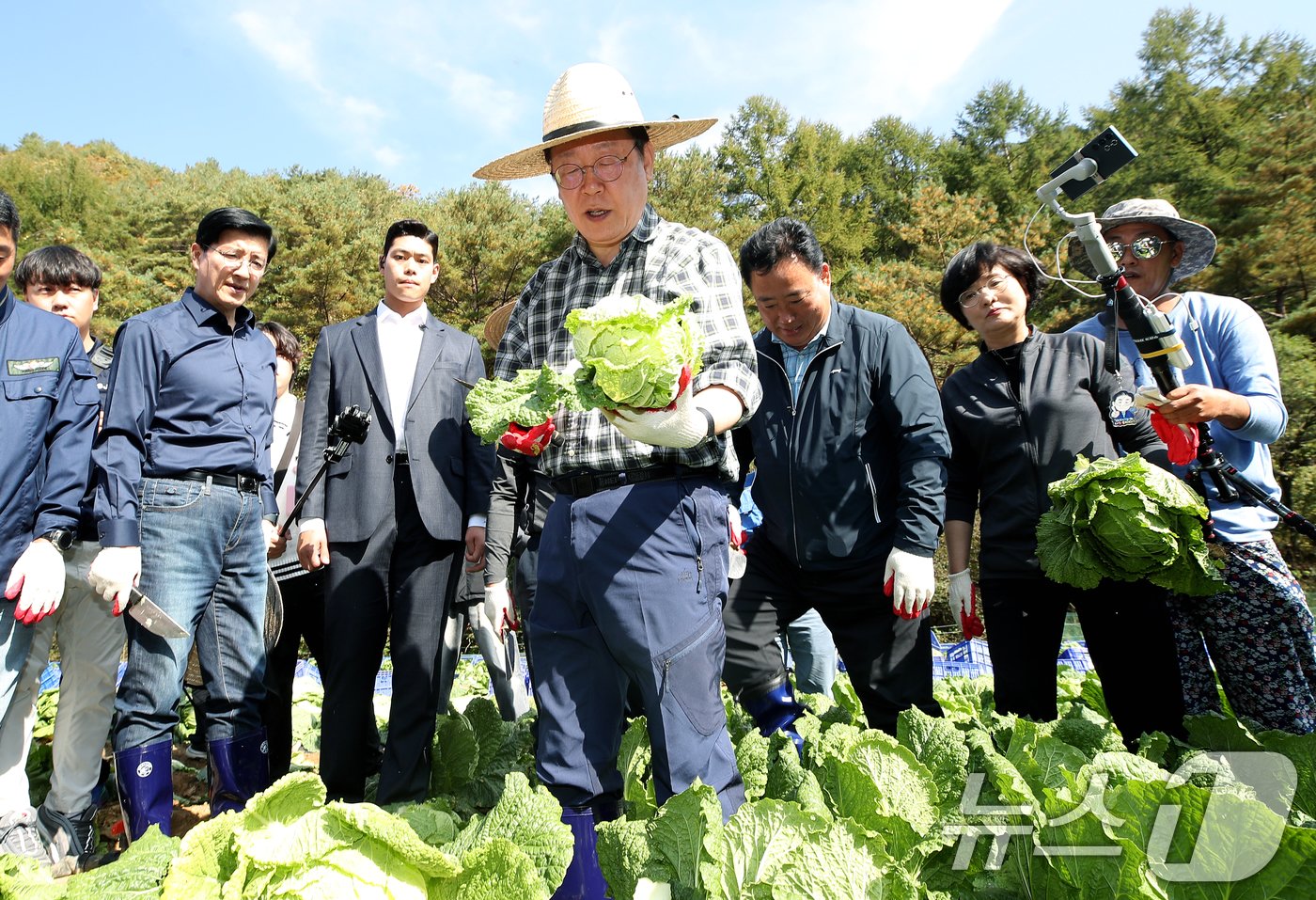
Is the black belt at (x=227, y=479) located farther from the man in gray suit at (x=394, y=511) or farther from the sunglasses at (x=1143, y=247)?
the sunglasses at (x=1143, y=247)

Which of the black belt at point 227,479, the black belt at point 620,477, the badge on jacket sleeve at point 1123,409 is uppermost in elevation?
the badge on jacket sleeve at point 1123,409

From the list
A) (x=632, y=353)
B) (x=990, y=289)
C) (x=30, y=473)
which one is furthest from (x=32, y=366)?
(x=990, y=289)

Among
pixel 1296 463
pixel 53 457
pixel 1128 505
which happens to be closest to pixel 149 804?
pixel 53 457

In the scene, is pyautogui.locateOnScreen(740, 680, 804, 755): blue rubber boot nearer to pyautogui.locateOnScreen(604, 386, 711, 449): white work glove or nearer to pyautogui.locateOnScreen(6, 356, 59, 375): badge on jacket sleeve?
pyautogui.locateOnScreen(604, 386, 711, 449): white work glove

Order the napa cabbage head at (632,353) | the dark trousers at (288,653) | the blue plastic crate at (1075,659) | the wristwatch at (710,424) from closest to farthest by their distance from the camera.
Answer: the napa cabbage head at (632,353) < the wristwatch at (710,424) < the dark trousers at (288,653) < the blue plastic crate at (1075,659)

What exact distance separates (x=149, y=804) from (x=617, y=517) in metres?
2.16

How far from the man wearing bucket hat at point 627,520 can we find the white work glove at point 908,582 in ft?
2.85

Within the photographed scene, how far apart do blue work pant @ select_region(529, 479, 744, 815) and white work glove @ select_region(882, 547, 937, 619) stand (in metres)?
0.95

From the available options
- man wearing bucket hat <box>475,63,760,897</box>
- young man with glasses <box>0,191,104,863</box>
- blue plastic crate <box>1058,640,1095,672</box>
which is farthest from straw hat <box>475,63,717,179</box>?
blue plastic crate <box>1058,640,1095,672</box>

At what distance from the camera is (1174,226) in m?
3.22

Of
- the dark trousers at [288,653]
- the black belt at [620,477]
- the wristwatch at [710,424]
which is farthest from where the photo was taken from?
the dark trousers at [288,653]

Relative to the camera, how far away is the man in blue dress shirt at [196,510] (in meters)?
2.88

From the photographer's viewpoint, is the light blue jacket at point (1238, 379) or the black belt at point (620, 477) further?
the light blue jacket at point (1238, 379)

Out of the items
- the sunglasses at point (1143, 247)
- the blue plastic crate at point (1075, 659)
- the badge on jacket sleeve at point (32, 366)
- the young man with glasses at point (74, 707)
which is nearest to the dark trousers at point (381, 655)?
the young man with glasses at point (74, 707)
